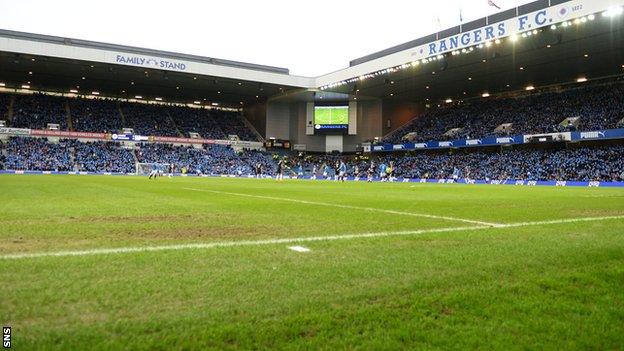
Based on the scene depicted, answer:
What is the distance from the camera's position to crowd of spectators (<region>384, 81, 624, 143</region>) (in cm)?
4528

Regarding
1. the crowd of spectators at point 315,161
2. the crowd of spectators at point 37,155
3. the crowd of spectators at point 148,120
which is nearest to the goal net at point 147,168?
the crowd of spectators at point 315,161

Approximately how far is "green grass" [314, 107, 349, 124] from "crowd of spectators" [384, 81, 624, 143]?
23.8 feet

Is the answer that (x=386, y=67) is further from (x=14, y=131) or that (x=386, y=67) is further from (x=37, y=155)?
(x=14, y=131)

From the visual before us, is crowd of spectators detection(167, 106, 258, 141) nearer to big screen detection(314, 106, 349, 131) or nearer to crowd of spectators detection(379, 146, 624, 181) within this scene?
big screen detection(314, 106, 349, 131)

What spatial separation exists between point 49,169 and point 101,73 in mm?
13023

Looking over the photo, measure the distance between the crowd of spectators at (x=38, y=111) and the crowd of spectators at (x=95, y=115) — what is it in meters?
1.50

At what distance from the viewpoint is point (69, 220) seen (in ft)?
26.9

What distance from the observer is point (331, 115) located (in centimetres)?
6806

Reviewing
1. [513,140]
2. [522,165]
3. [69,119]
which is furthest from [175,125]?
[522,165]

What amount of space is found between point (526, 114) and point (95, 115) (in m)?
58.2

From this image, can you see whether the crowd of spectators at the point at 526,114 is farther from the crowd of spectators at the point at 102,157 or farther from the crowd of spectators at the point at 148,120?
the crowd of spectators at the point at 102,157

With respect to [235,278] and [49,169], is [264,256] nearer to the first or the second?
[235,278]

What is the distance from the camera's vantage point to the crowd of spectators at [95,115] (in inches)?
2419

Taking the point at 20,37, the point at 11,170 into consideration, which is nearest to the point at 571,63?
the point at 20,37
